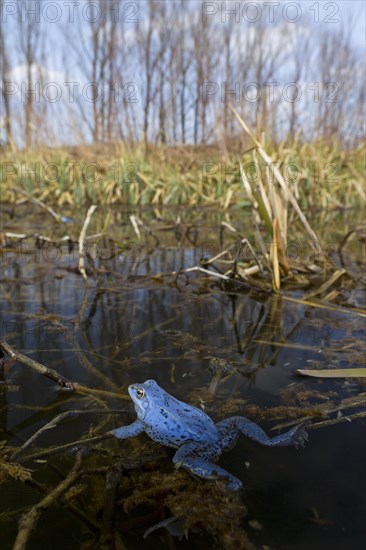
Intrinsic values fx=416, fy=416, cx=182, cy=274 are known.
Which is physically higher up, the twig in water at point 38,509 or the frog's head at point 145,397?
the frog's head at point 145,397

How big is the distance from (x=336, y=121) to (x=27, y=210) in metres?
8.83

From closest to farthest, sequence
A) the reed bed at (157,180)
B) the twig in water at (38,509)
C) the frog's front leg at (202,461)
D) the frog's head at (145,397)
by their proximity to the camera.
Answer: the twig in water at (38,509) → the frog's front leg at (202,461) → the frog's head at (145,397) → the reed bed at (157,180)

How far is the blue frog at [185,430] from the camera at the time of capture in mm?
1033

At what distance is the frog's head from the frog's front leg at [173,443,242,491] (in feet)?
0.42

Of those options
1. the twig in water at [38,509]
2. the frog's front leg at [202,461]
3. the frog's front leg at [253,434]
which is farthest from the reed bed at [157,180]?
the twig in water at [38,509]

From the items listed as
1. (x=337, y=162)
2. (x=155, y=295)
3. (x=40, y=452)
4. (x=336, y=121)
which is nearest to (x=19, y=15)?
(x=336, y=121)

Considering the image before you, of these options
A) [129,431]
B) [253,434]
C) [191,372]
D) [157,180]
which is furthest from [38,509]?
[157,180]

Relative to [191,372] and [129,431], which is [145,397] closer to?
[129,431]

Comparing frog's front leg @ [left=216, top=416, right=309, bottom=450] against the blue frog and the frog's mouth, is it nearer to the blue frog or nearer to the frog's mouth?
the blue frog

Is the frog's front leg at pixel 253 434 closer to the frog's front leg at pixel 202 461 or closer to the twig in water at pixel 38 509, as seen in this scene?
the frog's front leg at pixel 202 461

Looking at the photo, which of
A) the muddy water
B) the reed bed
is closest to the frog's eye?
the muddy water

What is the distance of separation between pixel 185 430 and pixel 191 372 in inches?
19.3

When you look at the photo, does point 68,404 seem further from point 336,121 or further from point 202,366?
point 336,121

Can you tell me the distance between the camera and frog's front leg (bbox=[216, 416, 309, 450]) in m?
1.09
